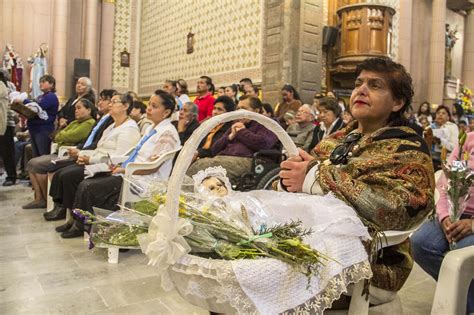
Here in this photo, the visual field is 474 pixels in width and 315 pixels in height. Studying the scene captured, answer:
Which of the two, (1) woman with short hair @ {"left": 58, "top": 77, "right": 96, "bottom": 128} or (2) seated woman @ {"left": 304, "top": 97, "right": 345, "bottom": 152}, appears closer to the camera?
(2) seated woman @ {"left": 304, "top": 97, "right": 345, "bottom": 152}

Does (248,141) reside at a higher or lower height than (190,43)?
lower

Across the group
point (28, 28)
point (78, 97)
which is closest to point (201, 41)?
point (28, 28)

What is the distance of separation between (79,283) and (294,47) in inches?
222

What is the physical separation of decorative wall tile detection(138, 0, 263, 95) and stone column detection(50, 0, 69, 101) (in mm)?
2685

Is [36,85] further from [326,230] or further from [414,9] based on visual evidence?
[326,230]

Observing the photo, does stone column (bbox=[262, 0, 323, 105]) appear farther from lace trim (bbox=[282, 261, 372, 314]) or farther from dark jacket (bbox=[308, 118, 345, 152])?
lace trim (bbox=[282, 261, 372, 314])

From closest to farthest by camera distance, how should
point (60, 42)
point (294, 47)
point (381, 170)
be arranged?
1. point (381, 170)
2. point (294, 47)
3. point (60, 42)

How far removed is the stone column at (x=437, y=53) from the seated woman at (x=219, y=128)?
26.8 feet

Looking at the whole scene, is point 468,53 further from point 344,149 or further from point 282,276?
point 282,276

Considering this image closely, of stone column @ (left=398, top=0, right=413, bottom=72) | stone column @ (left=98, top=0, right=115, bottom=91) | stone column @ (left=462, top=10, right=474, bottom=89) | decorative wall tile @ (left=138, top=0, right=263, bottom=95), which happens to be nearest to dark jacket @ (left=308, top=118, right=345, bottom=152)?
decorative wall tile @ (left=138, top=0, right=263, bottom=95)

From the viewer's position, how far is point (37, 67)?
36.2 ft

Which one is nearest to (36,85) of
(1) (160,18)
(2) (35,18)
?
(2) (35,18)

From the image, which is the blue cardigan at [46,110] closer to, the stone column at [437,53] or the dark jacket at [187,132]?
the dark jacket at [187,132]

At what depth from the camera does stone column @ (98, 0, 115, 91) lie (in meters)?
Answer: 12.9
